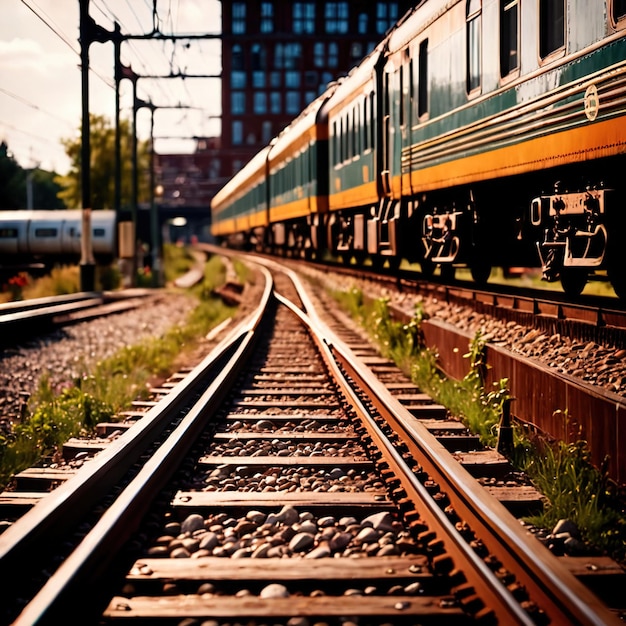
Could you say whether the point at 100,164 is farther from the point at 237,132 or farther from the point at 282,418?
the point at 282,418

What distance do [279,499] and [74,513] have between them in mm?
1051

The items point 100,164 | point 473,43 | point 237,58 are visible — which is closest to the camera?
point 473,43

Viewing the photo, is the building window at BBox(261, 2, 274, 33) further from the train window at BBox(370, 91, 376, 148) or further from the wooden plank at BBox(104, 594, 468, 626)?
the wooden plank at BBox(104, 594, 468, 626)

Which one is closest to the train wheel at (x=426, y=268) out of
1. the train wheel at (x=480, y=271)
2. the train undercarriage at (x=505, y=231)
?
the train undercarriage at (x=505, y=231)

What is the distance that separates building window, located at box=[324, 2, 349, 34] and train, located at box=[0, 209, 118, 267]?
6475 cm

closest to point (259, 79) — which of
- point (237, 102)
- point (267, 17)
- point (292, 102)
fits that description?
point (237, 102)

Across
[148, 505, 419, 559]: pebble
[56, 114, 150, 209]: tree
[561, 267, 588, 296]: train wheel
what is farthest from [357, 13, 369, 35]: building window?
[148, 505, 419, 559]: pebble

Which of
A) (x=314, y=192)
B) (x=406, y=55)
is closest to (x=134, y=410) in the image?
(x=406, y=55)

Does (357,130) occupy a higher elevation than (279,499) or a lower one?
higher

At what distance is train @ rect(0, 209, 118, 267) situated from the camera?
39000mm

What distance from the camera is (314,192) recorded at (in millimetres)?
22797

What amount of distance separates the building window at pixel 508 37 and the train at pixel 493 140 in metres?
0.02

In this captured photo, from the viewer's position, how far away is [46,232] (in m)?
39.8

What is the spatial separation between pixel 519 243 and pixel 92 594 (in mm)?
8604
